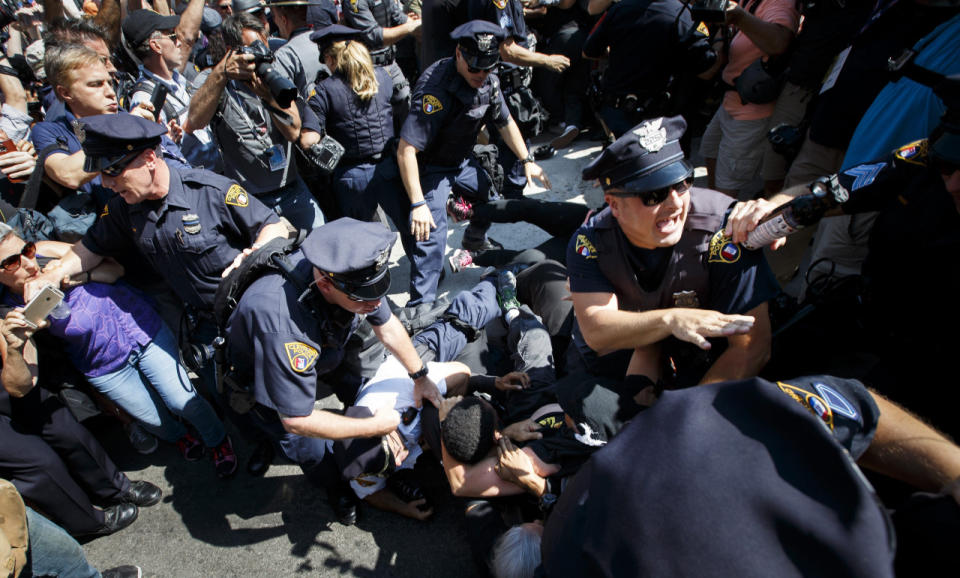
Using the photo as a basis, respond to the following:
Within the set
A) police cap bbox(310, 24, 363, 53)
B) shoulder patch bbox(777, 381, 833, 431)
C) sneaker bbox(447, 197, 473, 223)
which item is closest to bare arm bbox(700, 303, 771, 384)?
shoulder patch bbox(777, 381, 833, 431)

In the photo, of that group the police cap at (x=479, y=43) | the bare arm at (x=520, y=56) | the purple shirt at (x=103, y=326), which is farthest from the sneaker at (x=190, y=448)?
the bare arm at (x=520, y=56)

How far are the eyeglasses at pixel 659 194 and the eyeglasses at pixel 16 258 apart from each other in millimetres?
2954

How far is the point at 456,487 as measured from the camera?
252 cm

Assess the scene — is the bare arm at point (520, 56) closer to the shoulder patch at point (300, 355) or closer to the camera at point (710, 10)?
the camera at point (710, 10)

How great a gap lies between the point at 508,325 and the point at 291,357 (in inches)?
64.6

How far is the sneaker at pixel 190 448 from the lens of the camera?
11.6 ft

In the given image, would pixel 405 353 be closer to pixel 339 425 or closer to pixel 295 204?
pixel 339 425

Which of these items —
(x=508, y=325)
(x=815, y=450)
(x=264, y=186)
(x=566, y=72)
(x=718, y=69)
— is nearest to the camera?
(x=815, y=450)

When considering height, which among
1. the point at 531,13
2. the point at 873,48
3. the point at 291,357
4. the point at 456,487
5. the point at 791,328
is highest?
the point at 873,48

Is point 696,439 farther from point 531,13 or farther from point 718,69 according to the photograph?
point 531,13

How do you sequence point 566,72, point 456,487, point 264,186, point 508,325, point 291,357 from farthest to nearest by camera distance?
point 566,72
point 264,186
point 508,325
point 456,487
point 291,357

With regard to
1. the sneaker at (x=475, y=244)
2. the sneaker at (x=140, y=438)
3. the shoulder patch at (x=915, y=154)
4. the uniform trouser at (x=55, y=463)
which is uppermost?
the shoulder patch at (x=915, y=154)

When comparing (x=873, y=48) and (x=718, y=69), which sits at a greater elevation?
(x=873, y=48)

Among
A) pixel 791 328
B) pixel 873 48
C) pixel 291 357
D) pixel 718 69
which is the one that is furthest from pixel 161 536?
pixel 718 69
